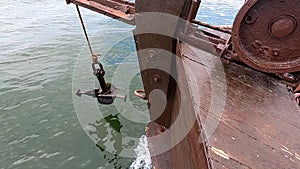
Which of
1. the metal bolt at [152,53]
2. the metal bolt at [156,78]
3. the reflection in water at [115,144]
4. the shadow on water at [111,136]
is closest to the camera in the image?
the metal bolt at [152,53]

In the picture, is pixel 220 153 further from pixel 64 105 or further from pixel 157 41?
pixel 64 105

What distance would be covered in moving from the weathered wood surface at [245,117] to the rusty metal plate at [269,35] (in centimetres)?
12

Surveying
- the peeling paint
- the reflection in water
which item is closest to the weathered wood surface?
the peeling paint

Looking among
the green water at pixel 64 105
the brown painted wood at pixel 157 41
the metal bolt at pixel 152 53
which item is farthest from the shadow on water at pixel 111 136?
the metal bolt at pixel 152 53

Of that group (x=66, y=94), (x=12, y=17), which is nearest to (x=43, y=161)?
(x=66, y=94)

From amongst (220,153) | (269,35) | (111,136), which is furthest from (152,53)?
(111,136)

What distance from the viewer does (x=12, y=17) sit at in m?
10.9

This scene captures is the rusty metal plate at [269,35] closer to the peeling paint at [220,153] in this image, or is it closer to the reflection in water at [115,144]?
the peeling paint at [220,153]

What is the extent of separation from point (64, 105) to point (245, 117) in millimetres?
4993

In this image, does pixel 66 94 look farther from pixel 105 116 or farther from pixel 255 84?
pixel 255 84

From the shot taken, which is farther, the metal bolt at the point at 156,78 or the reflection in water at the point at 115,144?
the reflection in water at the point at 115,144

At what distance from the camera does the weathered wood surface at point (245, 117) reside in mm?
840

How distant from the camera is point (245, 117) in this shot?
3.44 feet

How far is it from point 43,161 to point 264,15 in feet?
13.2
